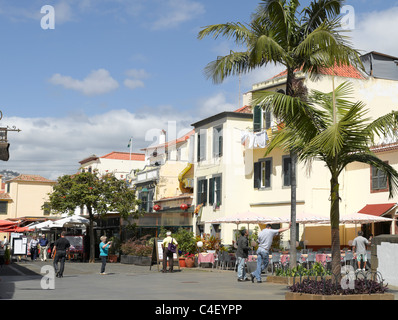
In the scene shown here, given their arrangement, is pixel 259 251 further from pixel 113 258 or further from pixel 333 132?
pixel 113 258

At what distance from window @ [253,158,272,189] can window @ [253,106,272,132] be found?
189 cm

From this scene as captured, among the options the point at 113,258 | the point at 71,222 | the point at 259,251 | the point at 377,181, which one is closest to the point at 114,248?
the point at 113,258

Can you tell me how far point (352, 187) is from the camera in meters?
33.1

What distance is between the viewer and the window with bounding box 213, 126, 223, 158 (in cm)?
3976

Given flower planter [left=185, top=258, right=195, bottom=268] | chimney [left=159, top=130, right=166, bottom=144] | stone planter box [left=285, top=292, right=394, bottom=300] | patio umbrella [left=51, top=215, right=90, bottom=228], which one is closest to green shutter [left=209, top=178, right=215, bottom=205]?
patio umbrella [left=51, top=215, right=90, bottom=228]

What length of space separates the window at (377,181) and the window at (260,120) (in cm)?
710

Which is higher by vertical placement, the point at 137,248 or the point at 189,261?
the point at 137,248

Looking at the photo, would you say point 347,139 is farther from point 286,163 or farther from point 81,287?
point 286,163

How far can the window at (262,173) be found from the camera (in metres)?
36.7

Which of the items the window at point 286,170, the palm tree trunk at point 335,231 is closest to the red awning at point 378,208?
the window at point 286,170

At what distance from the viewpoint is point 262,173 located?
37375 millimetres

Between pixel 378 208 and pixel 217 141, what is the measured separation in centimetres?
1306

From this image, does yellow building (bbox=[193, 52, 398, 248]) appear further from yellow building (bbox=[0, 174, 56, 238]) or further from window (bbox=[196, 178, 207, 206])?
yellow building (bbox=[0, 174, 56, 238])
